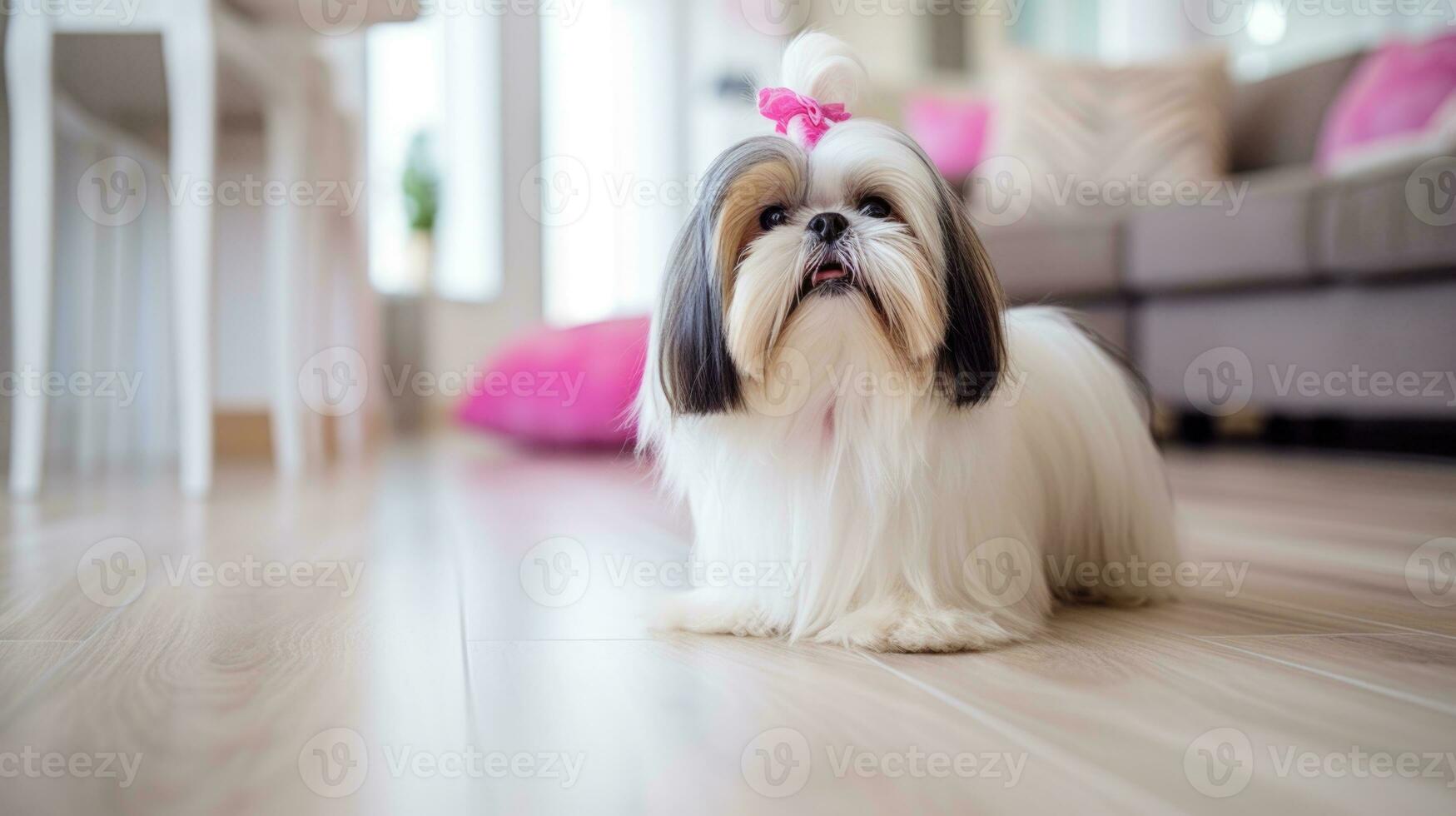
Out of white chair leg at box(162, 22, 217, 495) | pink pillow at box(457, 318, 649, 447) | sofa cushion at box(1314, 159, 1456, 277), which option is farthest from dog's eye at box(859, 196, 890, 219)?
pink pillow at box(457, 318, 649, 447)

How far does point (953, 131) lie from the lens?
4.60 m

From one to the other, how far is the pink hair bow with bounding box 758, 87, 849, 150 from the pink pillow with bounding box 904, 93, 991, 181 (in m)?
3.42

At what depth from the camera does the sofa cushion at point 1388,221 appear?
2.47m

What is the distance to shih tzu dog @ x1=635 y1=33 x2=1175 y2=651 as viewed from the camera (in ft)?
3.50

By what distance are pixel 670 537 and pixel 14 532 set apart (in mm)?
1284

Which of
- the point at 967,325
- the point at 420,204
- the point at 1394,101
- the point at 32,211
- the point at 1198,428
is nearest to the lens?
the point at 967,325

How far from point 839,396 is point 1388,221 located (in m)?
2.26

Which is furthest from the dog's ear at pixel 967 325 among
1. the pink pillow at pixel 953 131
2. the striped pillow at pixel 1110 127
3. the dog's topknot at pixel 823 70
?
the pink pillow at pixel 953 131

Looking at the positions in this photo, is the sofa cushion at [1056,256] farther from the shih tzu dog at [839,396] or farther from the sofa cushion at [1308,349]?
the shih tzu dog at [839,396]

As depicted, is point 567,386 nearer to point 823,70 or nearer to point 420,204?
point 420,204

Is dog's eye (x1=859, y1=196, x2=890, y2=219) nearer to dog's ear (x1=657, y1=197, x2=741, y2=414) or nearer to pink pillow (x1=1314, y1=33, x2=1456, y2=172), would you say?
dog's ear (x1=657, y1=197, x2=741, y2=414)

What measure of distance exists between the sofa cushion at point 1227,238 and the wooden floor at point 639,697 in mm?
1454

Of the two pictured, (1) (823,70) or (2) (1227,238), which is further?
(2) (1227,238)

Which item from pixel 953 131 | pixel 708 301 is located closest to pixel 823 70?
pixel 708 301
